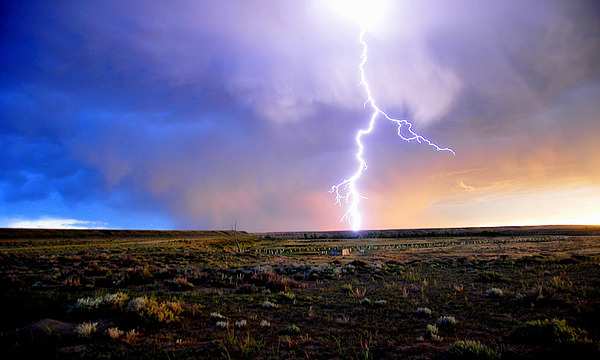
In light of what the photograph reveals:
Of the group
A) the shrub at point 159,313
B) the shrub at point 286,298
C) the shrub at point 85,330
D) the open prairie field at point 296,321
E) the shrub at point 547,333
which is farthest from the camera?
the shrub at point 286,298

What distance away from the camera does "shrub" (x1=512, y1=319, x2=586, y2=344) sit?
6.74 metres

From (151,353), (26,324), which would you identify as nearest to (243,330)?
(151,353)

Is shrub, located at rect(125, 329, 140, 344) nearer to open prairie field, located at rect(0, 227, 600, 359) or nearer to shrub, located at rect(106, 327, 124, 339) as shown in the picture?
open prairie field, located at rect(0, 227, 600, 359)

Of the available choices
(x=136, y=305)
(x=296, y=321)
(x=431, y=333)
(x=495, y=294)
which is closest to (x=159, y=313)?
(x=136, y=305)

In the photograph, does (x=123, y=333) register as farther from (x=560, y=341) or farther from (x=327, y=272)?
(x=327, y=272)

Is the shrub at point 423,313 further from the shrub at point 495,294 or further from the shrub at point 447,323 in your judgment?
the shrub at point 495,294

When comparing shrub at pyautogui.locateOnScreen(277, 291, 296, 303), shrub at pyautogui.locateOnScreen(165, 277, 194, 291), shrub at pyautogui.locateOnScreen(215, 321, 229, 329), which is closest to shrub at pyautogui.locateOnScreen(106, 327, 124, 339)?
shrub at pyautogui.locateOnScreen(215, 321, 229, 329)

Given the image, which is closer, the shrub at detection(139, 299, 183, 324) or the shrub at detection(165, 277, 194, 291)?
the shrub at detection(139, 299, 183, 324)

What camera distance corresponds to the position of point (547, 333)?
7.09 meters

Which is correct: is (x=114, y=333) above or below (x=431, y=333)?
above

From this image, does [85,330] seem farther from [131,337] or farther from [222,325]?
[222,325]

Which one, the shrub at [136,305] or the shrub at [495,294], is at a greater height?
the shrub at [136,305]

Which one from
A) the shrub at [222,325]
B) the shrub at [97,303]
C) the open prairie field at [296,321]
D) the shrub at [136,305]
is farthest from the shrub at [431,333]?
the shrub at [97,303]

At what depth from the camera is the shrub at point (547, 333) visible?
6742 millimetres
